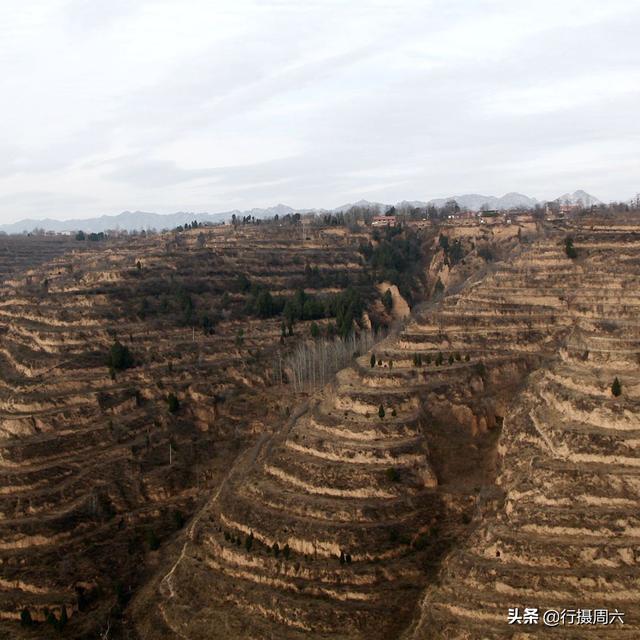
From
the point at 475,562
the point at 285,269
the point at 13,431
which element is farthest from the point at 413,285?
the point at 475,562

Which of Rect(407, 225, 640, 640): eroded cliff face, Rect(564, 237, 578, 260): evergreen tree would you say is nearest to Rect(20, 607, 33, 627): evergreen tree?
Rect(407, 225, 640, 640): eroded cliff face

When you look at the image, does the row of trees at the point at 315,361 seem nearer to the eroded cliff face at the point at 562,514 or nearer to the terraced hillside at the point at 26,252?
the eroded cliff face at the point at 562,514

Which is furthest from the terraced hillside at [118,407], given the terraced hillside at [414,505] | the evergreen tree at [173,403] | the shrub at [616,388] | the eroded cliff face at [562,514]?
the shrub at [616,388]

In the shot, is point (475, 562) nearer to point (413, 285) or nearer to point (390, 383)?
point (390, 383)

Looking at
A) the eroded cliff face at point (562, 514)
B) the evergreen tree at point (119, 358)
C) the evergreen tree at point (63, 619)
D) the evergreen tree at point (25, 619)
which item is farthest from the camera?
the evergreen tree at point (119, 358)

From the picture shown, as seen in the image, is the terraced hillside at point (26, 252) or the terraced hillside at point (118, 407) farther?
the terraced hillside at point (26, 252)

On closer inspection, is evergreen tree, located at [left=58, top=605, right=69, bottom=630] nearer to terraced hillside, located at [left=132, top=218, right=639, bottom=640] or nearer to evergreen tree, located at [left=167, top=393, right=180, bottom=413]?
terraced hillside, located at [left=132, top=218, right=639, bottom=640]

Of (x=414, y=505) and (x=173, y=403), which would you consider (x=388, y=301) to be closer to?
(x=173, y=403)
